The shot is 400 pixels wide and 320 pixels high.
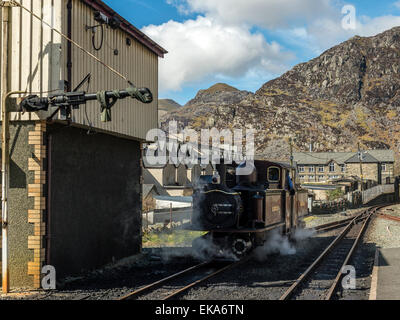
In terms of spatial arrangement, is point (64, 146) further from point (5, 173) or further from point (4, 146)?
point (5, 173)

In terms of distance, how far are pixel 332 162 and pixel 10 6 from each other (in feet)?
255

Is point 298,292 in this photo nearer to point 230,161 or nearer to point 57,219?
point 230,161

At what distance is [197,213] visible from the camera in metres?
13.5

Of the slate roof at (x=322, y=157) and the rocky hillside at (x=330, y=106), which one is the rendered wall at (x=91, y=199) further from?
the rocky hillside at (x=330, y=106)

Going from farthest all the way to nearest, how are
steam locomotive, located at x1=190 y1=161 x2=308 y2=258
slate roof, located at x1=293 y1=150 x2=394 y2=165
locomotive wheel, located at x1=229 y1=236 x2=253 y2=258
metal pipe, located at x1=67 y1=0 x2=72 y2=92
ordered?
slate roof, located at x1=293 y1=150 x2=394 y2=165, locomotive wheel, located at x1=229 y1=236 x2=253 y2=258, steam locomotive, located at x1=190 y1=161 x2=308 y2=258, metal pipe, located at x1=67 y1=0 x2=72 y2=92

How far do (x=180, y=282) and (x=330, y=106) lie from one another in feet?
520

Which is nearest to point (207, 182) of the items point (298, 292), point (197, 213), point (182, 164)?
point (197, 213)

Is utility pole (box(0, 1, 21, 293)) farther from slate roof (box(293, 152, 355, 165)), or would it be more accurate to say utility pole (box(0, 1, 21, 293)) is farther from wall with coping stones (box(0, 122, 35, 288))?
slate roof (box(293, 152, 355, 165))

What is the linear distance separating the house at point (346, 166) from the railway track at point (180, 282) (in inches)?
2603

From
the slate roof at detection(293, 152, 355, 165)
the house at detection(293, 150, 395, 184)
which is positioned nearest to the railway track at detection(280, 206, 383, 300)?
the house at detection(293, 150, 395, 184)

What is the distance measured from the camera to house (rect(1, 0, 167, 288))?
33.0 ft

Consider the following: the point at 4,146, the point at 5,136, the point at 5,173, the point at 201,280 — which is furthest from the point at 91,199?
the point at 201,280

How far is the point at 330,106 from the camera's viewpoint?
6265 inches

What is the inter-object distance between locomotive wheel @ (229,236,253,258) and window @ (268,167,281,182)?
2569 millimetres
